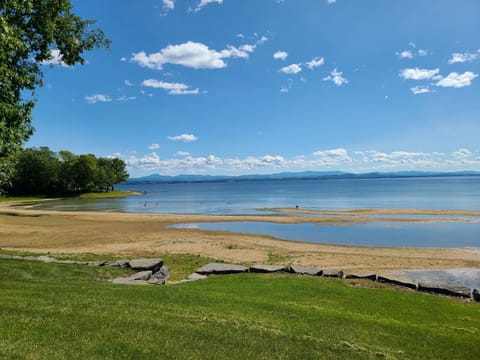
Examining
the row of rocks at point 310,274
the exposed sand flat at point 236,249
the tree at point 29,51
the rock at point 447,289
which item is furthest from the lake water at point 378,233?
the tree at point 29,51

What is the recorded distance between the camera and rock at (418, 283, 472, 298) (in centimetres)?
1108

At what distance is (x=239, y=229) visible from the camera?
32969mm

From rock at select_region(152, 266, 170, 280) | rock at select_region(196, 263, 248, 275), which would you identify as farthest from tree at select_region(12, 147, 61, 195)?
rock at select_region(196, 263, 248, 275)

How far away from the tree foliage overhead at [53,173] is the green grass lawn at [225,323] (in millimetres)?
94299

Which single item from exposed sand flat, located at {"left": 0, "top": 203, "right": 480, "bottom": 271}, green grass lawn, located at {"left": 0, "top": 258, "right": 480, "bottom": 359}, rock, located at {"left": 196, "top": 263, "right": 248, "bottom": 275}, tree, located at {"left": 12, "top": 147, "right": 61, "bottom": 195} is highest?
tree, located at {"left": 12, "top": 147, "right": 61, "bottom": 195}

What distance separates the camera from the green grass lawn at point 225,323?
514 cm

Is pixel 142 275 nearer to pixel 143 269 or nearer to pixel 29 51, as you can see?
pixel 143 269

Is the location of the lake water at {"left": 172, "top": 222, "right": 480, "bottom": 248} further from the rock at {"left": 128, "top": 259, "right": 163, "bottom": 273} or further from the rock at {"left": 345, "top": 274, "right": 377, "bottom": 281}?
the rock at {"left": 128, "top": 259, "right": 163, "bottom": 273}

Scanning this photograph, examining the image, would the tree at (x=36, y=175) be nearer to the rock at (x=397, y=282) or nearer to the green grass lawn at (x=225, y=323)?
the green grass lawn at (x=225, y=323)

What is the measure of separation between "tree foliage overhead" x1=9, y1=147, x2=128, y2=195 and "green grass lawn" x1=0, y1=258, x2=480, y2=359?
3713 inches

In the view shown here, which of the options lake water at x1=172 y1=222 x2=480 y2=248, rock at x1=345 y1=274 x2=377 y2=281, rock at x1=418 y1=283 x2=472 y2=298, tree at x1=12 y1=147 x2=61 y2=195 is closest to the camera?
rock at x1=418 y1=283 x2=472 y2=298

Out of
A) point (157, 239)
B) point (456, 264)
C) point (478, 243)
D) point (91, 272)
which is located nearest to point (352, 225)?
point (478, 243)

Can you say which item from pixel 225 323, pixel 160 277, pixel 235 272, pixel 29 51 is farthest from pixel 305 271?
pixel 29 51

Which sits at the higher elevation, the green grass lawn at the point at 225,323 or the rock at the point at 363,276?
the green grass lawn at the point at 225,323
